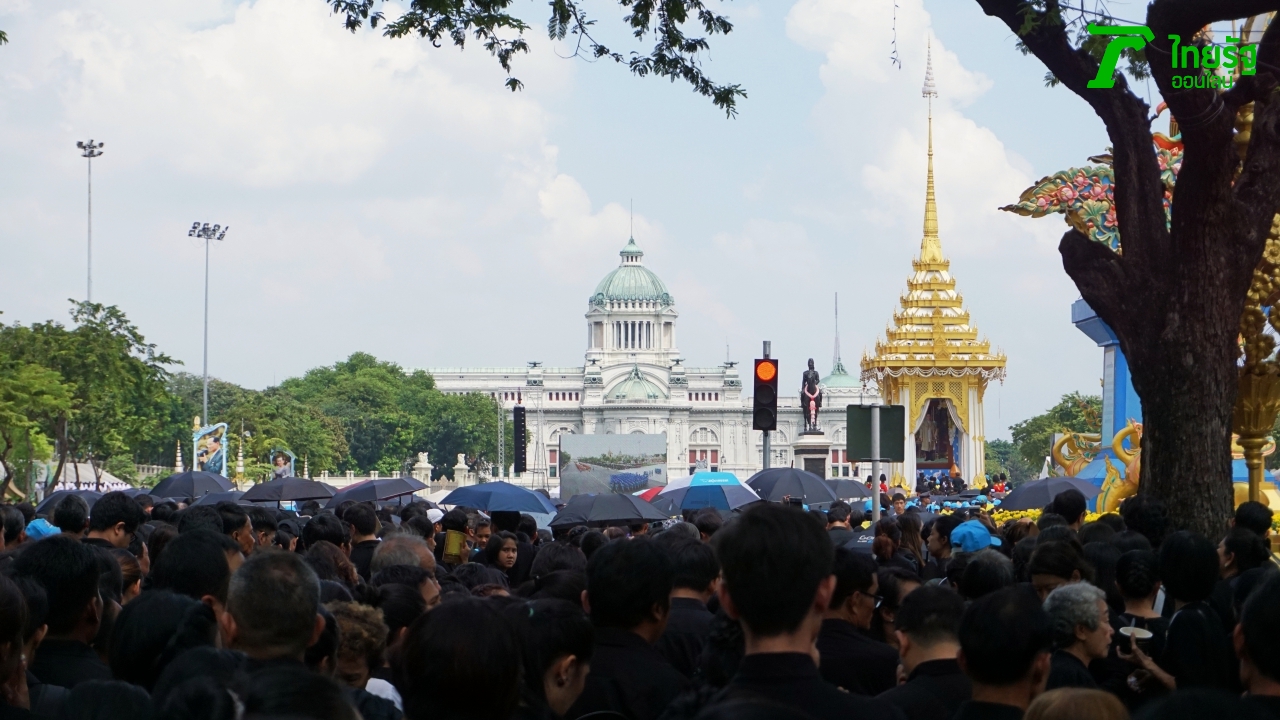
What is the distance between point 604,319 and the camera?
150m

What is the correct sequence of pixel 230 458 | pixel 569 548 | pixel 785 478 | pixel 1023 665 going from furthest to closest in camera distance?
pixel 230 458
pixel 785 478
pixel 569 548
pixel 1023 665

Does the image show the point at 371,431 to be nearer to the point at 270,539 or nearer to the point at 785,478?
the point at 785,478

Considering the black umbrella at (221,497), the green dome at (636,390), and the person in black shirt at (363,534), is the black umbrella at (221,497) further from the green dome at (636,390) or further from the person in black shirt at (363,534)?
the green dome at (636,390)

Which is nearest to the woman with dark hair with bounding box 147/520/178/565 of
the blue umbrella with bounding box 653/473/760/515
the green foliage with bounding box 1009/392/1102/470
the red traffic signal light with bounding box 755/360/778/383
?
the red traffic signal light with bounding box 755/360/778/383

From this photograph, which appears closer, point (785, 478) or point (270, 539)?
point (270, 539)

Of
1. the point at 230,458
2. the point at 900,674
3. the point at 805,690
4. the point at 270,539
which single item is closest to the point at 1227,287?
the point at 900,674

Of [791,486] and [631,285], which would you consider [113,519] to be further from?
[631,285]

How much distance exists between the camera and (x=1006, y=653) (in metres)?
4.68

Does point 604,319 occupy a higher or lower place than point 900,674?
higher

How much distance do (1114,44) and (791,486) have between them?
9.53 m

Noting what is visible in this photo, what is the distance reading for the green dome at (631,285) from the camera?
150250 millimetres

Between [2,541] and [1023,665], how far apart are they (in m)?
6.49

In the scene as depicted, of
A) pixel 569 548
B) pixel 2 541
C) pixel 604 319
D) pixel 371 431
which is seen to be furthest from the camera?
pixel 604 319

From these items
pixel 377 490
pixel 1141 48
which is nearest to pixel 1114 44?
pixel 1141 48
